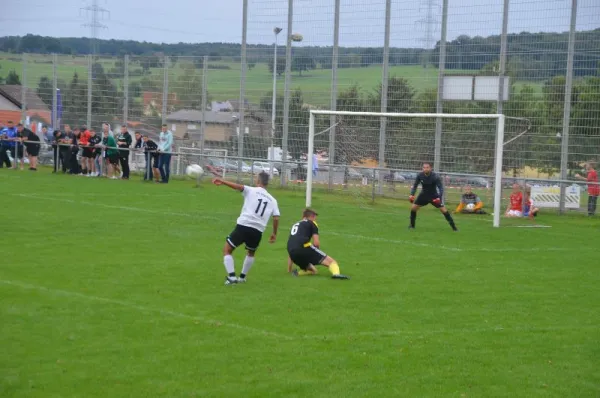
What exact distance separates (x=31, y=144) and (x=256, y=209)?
1051 inches

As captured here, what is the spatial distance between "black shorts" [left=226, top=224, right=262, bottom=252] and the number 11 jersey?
0.07 m

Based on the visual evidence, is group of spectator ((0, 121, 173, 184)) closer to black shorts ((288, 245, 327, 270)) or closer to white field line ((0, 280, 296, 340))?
black shorts ((288, 245, 327, 270))

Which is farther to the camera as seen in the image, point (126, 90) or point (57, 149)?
point (126, 90)

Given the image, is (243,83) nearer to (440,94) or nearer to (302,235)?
(440,94)

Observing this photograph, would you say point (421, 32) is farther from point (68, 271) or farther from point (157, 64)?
point (68, 271)

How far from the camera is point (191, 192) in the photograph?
3133cm

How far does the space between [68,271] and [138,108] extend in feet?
83.7

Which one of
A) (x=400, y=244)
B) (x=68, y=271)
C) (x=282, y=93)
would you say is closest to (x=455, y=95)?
(x=282, y=93)

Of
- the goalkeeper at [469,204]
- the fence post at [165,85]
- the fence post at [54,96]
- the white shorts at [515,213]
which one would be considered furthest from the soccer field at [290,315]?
the fence post at [54,96]

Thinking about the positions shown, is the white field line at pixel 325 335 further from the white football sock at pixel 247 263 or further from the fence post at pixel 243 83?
the fence post at pixel 243 83

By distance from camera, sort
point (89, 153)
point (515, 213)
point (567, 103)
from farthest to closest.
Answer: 1. point (89, 153)
2. point (567, 103)
3. point (515, 213)

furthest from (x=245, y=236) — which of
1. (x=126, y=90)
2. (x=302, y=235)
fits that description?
(x=126, y=90)

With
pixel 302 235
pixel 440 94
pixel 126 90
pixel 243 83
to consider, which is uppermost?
pixel 243 83

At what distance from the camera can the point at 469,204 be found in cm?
2841
